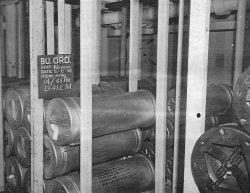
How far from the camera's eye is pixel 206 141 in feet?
4.18

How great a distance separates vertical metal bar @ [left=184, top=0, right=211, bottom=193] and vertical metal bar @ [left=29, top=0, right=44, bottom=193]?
0.96 m

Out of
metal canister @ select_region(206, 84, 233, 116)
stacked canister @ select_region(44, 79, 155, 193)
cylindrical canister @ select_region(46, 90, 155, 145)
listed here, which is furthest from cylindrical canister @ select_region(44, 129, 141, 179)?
metal canister @ select_region(206, 84, 233, 116)

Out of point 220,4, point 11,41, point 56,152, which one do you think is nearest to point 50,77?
point 56,152

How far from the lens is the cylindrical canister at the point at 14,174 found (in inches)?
96.5

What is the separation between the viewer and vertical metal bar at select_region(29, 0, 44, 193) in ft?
5.83

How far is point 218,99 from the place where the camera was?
2.10 m

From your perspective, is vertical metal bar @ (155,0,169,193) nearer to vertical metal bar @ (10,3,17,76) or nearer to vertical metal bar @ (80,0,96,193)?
vertical metal bar @ (80,0,96,193)

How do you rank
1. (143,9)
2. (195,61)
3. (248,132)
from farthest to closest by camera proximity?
(143,9) → (248,132) → (195,61)

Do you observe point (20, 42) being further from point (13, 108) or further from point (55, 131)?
point (55, 131)

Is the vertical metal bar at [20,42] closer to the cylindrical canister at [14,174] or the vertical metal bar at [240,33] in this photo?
the cylindrical canister at [14,174]

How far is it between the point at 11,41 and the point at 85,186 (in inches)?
94.0

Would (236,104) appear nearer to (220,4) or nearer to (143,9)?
(220,4)

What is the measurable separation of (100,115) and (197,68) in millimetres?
831

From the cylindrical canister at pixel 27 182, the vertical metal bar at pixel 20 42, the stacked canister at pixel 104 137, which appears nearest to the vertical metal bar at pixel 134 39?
the stacked canister at pixel 104 137
